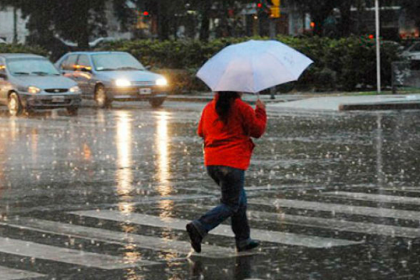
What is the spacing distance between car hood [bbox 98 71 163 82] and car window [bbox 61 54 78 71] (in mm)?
1734

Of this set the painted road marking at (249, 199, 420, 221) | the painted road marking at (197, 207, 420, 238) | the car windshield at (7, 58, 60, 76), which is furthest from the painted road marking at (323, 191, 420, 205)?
the car windshield at (7, 58, 60, 76)

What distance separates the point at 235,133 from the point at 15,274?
198cm

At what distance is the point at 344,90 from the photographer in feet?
116

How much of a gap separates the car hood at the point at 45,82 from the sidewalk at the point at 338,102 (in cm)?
532

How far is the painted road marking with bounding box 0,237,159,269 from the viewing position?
832 centimetres

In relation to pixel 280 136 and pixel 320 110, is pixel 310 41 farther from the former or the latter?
pixel 280 136

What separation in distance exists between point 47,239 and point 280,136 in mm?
11131

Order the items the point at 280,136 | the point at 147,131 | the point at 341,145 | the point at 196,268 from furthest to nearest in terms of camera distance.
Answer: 1. the point at 147,131
2. the point at 280,136
3. the point at 341,145
4. the point at 196,268

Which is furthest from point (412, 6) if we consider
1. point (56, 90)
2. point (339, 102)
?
point (56, 90)

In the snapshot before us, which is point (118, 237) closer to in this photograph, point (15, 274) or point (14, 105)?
point (15, 274)

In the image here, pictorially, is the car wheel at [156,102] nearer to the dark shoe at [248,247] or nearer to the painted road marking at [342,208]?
the painted road marking at [342,208]

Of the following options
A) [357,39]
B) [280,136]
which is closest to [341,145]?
[280,136]

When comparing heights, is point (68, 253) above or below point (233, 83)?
below

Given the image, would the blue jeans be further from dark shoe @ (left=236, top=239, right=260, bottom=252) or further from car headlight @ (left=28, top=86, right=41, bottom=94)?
car headlight @ (left=28, top=86, right=41, bottom=94)
